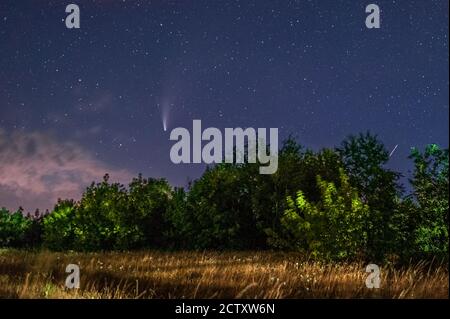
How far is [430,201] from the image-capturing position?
1397cm

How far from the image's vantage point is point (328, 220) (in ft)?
48.3

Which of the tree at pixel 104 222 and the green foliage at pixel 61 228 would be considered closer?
the tree at pixel 104 222

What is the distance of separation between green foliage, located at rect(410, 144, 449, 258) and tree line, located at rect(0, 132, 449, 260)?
27mm

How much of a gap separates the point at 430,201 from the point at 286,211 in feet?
13.5

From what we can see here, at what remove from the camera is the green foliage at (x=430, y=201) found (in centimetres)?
1344

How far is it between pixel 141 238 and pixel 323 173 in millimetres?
11608

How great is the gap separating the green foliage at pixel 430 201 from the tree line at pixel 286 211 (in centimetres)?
3

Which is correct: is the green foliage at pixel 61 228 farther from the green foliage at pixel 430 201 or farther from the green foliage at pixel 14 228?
the green foliage at pixel 430 201

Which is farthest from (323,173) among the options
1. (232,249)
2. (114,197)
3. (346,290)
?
(346,290)

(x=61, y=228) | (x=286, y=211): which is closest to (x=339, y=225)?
(x=286, y=211)

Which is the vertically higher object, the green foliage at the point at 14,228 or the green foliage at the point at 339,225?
the green foliage at the point at 339,225

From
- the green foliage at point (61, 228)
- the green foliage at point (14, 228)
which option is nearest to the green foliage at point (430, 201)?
the green foliage at point (61, 228)
